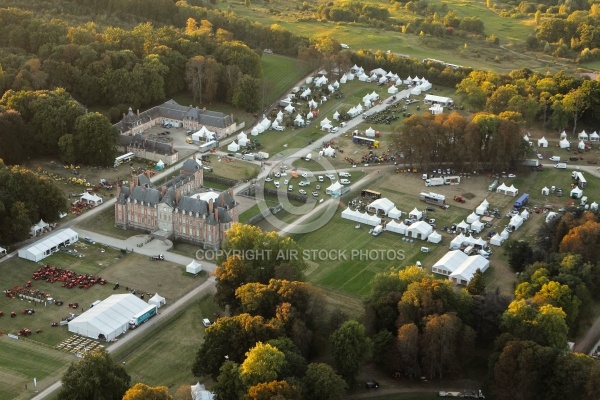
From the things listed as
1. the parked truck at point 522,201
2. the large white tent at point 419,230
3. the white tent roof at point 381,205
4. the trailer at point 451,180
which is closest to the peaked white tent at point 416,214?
the white tent roof at point 381,205

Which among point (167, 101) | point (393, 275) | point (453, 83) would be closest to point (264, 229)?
point (393, 275)

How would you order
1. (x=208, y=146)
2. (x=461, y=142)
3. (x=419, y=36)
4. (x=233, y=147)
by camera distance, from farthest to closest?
(x=419, y=36) → (x=208, y=146) → (x=233, y=147) → (x=461, y=142)

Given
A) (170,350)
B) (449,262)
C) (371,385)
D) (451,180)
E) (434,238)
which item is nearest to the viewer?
(371,385)

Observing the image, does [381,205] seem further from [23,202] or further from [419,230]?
[23,202]

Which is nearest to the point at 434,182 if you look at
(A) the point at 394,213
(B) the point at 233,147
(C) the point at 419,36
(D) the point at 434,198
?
(D) the point at 434,198

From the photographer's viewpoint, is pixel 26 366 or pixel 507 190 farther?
pixel 507 190

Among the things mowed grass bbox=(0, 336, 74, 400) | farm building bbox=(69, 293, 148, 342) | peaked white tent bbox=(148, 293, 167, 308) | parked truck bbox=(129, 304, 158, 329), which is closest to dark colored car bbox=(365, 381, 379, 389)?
parked truck bbox=(129, 304, 158, 329)

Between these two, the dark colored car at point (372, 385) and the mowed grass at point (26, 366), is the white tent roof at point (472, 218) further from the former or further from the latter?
the mowed grass at point (26, 366)
